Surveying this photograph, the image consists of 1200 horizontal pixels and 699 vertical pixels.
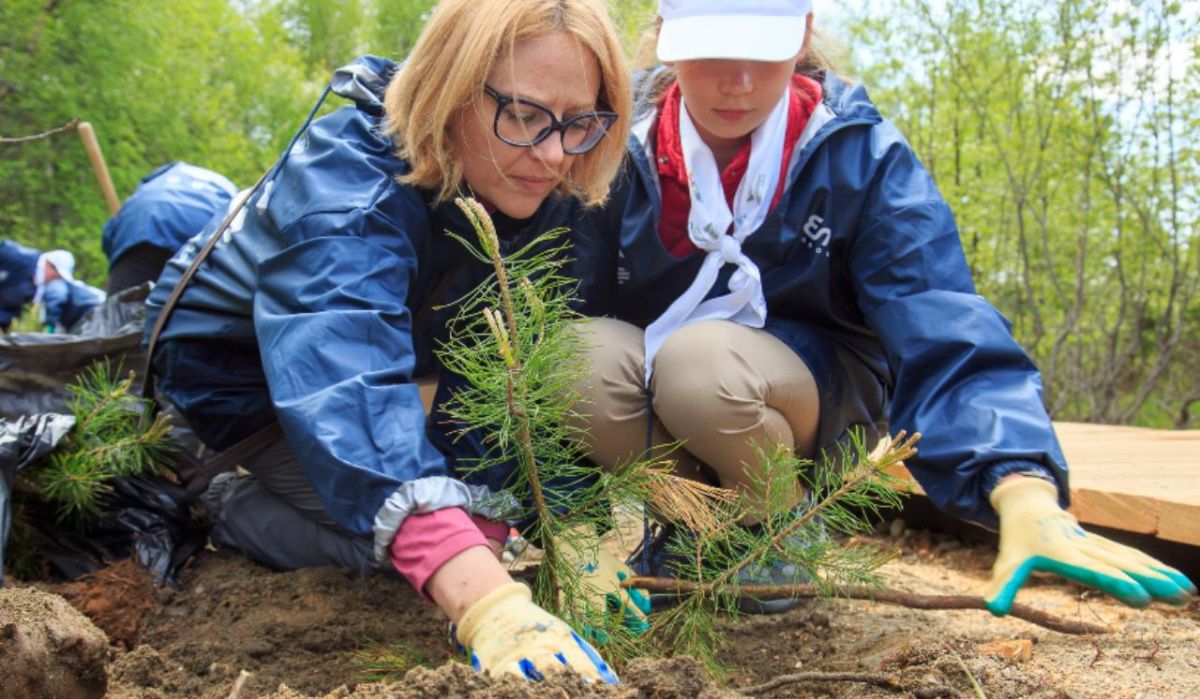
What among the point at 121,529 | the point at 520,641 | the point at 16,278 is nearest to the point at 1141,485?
the point at 520,641

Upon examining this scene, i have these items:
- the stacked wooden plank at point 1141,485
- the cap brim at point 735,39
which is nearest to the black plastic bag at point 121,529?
the cap brim at point 735,39

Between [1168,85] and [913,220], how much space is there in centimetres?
349

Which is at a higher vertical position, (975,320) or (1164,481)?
(975,320)

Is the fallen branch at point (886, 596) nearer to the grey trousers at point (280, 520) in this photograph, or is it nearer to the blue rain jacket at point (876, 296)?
the blue rain jacket at point (876, 296)

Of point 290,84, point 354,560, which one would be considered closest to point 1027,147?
point 354,560

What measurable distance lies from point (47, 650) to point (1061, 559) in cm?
146

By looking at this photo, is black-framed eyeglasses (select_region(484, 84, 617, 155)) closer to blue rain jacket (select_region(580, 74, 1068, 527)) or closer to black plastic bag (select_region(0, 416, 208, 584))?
blue rain jacket (select_region(580, 74, 1068, 527))

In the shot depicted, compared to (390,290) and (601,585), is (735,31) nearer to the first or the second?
(390,290)

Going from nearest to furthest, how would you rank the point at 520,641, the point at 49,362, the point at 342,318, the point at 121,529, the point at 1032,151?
the point at 520,641
the point at 342,318
the point at 121,529
the point at 49,362
the point at 1032,151

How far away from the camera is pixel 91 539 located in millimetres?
2496

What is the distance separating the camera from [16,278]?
580 cm

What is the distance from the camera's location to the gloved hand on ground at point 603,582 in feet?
5.66

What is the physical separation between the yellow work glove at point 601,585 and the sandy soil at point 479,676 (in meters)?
0.20

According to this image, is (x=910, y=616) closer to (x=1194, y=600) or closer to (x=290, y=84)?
(x=1194, y=600)
